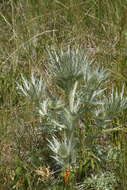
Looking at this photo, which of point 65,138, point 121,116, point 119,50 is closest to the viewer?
point 65,138

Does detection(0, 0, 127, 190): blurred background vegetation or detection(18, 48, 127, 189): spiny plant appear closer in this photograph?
detection(18, 48, 127, 189): spiny plant

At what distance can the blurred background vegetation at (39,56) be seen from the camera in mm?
2322

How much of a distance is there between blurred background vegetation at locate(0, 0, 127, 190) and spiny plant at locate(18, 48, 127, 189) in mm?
86

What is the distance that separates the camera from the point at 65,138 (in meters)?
2.14

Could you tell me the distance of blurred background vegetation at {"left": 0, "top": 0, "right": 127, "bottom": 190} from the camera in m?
2.32

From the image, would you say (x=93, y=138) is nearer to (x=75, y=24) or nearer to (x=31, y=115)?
(x=31, y=115)

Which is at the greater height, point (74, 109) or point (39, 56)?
point (39, 56)

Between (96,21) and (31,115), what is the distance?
113 centimetres

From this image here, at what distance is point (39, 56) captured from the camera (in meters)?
3.25

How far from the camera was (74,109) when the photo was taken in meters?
2.16

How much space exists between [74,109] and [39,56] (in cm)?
115

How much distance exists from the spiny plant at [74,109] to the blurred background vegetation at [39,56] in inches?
3.4

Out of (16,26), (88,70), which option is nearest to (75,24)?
(16,26)

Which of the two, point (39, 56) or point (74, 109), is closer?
point (74, 109)
